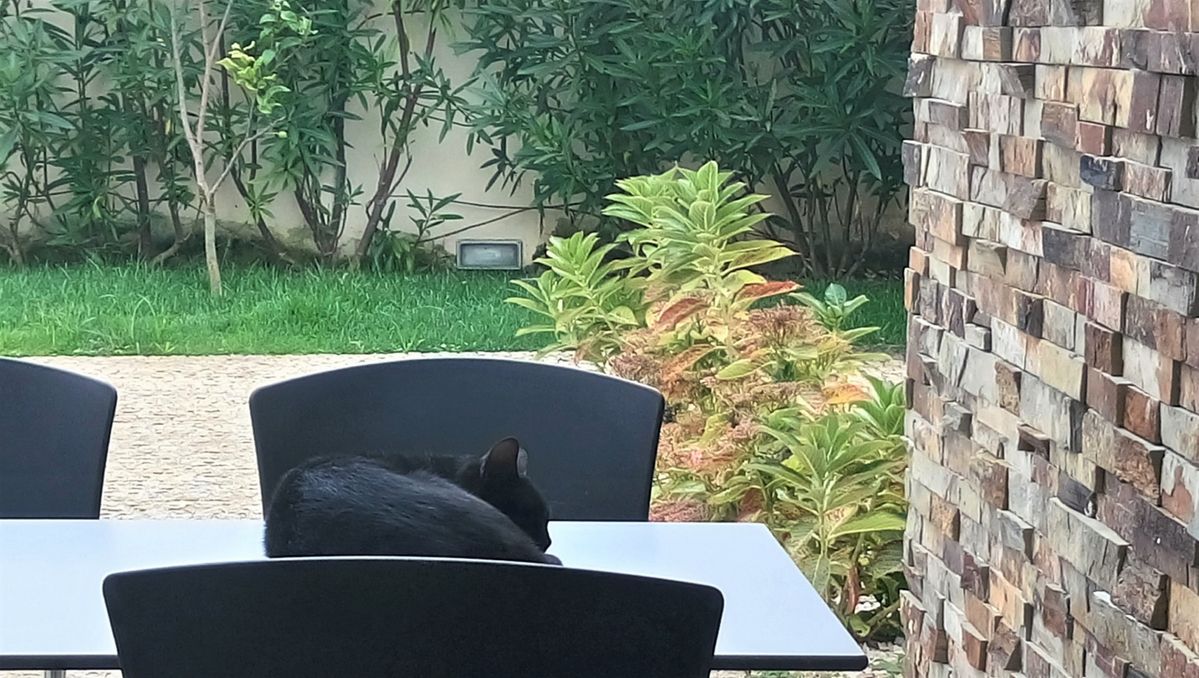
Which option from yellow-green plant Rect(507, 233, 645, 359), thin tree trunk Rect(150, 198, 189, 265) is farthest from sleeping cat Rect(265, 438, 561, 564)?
thin tree trunk Rect(150, 198, 189, 265)

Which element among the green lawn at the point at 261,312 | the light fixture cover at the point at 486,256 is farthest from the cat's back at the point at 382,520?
the light fixture cover at the point at 486,256

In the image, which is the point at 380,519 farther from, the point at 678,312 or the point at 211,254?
the point at 211,254

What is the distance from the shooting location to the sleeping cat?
3.81 feet

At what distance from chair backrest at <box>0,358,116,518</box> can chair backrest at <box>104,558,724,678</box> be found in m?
0.83

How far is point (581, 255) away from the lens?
120 inches

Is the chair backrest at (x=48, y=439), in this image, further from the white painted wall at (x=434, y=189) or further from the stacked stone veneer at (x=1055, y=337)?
the white painted wall at (x=434, y=189)

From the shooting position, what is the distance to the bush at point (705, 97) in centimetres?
577

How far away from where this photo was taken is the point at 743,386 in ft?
8.69

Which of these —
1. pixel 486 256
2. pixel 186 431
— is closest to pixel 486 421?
pixel 186 431

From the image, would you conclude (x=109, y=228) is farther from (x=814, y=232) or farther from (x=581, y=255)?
(x=581, y=255)

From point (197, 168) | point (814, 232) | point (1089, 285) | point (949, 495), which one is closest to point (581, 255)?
point (949, 495)

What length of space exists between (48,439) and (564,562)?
655 millimetres

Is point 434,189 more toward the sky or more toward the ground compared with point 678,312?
more toward the ground

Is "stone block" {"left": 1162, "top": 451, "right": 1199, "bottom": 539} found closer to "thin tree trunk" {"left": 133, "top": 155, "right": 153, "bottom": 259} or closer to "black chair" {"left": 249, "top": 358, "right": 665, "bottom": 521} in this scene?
"black chair" {"left": 249, "top": 358, "right": 665, "bottom": 521}
